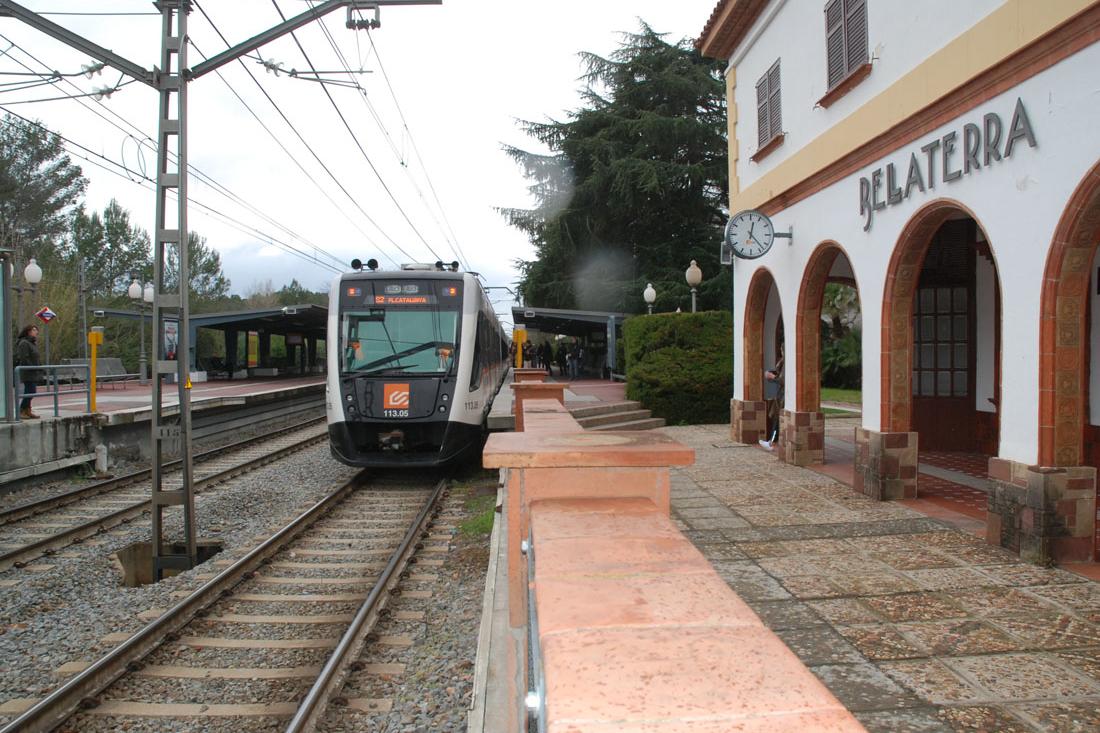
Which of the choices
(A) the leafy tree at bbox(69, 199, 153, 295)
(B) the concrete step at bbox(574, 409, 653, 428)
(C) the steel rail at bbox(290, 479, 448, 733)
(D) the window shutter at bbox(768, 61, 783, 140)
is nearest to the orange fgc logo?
(C) the steel rail at bbox(290, 479, 448, 733)

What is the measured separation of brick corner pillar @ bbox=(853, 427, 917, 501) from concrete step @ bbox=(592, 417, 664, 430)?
22.5ft

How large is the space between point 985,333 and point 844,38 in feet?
14.7

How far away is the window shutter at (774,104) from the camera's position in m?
11.1

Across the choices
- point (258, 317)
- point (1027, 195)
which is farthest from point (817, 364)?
point (258, 317)

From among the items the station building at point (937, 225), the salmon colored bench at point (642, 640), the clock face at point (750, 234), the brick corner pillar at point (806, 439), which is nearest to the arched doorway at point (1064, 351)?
the station building at point (937, 225)

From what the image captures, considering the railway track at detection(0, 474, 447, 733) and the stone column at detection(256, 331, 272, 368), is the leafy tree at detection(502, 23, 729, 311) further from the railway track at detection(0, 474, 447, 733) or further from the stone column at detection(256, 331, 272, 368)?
the railway track at detection(0, 474, 447, 733)

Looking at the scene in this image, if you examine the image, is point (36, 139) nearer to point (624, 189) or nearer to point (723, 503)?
point (624, 189)

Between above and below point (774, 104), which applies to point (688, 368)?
below

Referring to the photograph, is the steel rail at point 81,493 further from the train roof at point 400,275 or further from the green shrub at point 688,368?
the green shrub at point 688,368

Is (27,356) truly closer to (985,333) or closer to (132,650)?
(132,650)

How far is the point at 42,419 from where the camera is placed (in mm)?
11320

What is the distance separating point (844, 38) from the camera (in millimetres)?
8883

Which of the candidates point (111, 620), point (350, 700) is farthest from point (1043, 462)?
point (111, 620)

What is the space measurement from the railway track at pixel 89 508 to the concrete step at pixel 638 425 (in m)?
6.28
